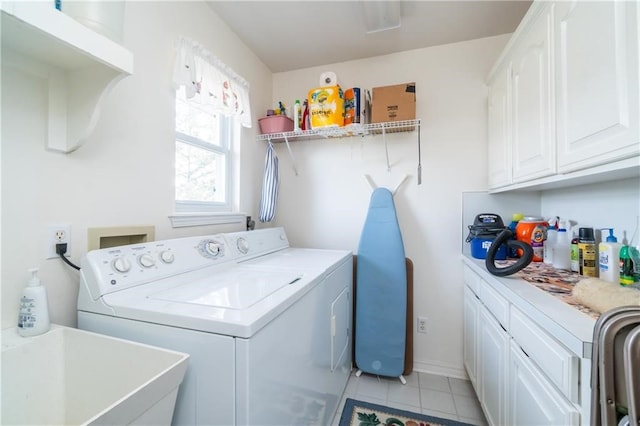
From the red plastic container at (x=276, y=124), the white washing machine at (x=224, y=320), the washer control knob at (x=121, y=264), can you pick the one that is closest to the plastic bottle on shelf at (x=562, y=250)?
the white washing machine at (x=224, y=320)

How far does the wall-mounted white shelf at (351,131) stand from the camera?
2096mm

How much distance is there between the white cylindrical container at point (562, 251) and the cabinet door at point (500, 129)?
406 mm

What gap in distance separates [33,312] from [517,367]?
1.85 meters

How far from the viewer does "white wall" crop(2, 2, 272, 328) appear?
927mm

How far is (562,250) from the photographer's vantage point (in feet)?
4.93

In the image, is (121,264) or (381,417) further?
(381,417)

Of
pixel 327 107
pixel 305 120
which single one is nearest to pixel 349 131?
pixel 327 107

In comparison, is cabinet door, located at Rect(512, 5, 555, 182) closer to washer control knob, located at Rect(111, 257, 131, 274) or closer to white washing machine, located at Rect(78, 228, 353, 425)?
white washing machine, located at Rect(78, 228, 353, 425)

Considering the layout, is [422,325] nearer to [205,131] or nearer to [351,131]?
[351,131]

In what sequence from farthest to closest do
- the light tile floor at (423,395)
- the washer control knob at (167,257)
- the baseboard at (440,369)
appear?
the baseboard at (440,369) → the light tile floor at (423,395) → the washer control knob at (167,257)

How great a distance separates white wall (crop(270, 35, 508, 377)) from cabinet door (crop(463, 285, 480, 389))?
0.14m

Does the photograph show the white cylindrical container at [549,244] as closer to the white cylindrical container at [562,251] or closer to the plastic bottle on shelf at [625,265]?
the white cylindrical container at [562,251]

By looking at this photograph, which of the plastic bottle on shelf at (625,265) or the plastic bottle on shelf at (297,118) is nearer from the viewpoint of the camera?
the plastic bottle on shelf at (625,265)

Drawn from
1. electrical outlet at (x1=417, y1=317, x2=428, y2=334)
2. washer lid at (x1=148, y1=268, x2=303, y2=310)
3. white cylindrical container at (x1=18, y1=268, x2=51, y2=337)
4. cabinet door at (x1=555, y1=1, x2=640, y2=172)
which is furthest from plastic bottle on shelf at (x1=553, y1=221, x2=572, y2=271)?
white cylindrical container at (x1=18, y1=268, x2=51, y2=337)
